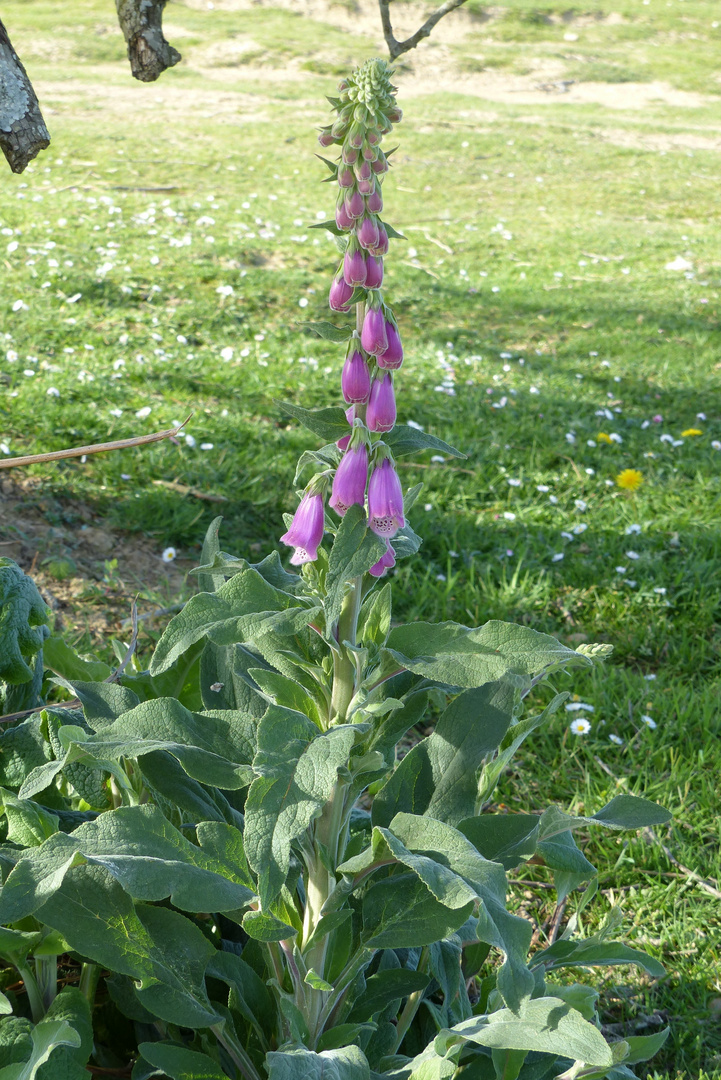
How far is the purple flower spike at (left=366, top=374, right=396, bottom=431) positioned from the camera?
1.29m

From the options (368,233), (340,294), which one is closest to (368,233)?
(368,233)

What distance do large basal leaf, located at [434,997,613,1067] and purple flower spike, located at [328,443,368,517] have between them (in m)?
0.73

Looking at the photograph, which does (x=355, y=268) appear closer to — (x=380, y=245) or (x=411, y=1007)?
(x=380, y=245)

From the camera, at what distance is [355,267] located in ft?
4.17

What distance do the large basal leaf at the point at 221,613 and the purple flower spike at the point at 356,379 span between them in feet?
0.95

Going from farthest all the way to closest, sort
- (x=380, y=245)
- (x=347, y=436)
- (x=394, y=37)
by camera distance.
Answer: (x=394, y=37), (x=347, y=436), (x=380, y=245)

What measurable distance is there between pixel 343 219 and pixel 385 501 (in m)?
0.42

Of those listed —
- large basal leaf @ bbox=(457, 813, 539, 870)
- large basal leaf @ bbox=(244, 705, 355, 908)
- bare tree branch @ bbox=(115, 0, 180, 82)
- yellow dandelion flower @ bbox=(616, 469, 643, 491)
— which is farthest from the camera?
yellow dandelion flower @ bbox=(616, 469, 643, 491)

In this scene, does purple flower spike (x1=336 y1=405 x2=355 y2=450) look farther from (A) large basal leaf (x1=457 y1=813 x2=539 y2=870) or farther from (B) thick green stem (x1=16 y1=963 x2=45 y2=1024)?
(B) thick green stem (x1=16 y1=963 x2=45 y2=1024)

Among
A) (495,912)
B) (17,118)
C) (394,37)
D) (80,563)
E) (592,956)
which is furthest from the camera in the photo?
(80,563)

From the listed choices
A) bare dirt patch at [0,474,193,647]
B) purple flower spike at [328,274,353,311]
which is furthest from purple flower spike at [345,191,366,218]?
bare dirt patch at [0,474,193,647]

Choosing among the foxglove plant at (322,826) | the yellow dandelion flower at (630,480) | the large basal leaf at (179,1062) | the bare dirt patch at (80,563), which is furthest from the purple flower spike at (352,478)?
the yellow dandelion flower at (630,480)

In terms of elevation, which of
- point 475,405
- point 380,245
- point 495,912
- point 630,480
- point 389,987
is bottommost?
point 630,480

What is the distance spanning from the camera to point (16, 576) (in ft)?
5.31
